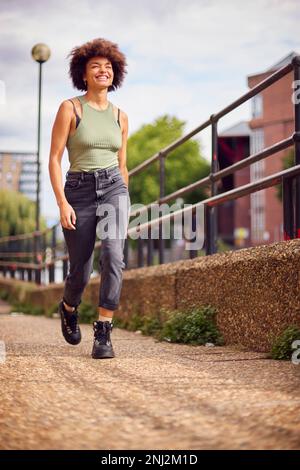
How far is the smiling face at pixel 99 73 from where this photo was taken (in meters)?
4.65

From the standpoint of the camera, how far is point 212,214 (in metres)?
6.11

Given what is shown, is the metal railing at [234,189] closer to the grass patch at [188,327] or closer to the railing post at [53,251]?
the grass patch at [188,327]

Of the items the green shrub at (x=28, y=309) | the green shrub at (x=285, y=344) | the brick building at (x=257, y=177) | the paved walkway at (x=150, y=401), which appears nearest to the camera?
the paved walkway at (x=150, y=401)

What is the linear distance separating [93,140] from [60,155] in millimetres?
195

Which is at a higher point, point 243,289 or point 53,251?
point 53,251

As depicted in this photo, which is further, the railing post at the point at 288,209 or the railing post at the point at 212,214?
the railing post at the point at 212,214

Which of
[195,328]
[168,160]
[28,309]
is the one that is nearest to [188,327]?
[195,328]

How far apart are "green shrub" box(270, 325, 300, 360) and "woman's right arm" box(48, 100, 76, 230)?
1.19m

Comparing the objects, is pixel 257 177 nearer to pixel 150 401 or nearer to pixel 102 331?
pixel 102 331

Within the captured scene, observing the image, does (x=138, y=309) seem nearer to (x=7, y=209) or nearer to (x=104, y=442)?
(x=104, y=442)

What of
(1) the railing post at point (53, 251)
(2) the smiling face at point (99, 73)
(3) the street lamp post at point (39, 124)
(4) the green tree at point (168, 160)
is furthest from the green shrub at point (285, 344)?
(4) the green tree at point (168, 160)

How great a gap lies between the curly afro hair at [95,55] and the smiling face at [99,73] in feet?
0.11
